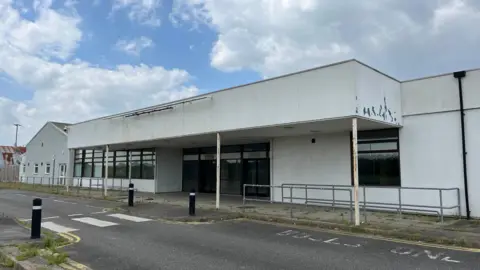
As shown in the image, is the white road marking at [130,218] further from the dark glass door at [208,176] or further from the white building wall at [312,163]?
the dark glass door at [208,176]

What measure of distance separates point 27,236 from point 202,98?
9.10 m

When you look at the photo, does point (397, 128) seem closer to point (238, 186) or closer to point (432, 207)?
point (432, 207)

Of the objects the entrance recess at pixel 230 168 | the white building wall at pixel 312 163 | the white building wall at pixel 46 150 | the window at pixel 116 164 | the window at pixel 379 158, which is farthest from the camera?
the white building wall at pixel 46 150

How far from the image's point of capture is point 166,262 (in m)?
7.05

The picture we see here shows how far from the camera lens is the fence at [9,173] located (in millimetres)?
46062

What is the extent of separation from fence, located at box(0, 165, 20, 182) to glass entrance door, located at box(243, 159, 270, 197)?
37.8 m

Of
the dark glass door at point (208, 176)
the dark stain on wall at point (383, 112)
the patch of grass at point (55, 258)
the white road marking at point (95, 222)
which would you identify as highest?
the dark stain on wall at point (383, 112)

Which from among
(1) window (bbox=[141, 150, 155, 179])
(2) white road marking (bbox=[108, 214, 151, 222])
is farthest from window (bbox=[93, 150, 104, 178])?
(2) white road marking (bbox=[108, 214, 151, 222])

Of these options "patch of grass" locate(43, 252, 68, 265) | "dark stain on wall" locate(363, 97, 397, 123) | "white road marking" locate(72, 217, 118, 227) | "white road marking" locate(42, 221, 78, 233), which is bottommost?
"white road marking" locate(42, 221, 78, 233)

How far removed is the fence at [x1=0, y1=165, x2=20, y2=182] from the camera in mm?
46062

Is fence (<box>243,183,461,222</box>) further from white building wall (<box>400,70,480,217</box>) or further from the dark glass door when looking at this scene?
the dark glass door

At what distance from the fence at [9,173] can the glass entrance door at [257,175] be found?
37809mm

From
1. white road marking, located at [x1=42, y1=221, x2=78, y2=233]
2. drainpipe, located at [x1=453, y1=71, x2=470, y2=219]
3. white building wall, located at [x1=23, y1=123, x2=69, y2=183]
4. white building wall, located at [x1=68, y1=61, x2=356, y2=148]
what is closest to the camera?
white road marking, located at [x1=42, y1=221, x2=78, y2=233]

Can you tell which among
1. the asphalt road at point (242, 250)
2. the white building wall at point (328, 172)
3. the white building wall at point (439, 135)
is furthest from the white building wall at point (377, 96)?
the asphalt road at point (242, 250)
